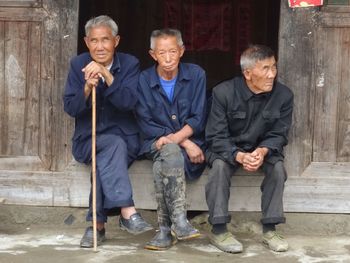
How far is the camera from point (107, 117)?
484 centimetres

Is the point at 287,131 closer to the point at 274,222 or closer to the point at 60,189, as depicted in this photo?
the point at 274,222

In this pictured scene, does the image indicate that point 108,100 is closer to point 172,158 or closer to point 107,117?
point 107,117

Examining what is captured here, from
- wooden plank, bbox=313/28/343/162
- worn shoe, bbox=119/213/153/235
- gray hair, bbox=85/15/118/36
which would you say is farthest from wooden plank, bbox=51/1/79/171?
wooden plank, bbox=313/28/343/162

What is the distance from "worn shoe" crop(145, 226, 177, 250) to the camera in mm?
4582

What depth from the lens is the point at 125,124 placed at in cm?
489

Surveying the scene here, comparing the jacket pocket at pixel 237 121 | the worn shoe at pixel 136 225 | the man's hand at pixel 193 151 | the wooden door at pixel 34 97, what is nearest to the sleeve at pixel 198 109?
the man's hand at pixel 193 151

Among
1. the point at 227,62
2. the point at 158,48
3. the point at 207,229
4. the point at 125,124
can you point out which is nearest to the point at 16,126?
the point at 125,124

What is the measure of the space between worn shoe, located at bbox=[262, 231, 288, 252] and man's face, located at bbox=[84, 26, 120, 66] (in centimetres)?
171

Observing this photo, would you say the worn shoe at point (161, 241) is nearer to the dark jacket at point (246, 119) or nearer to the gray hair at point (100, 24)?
the dark jacket at point (246, 119)

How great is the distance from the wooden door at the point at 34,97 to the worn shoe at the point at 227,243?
130cm

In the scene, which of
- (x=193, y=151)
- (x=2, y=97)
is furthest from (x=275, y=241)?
(x=2, y=97)

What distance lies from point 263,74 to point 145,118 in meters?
0.91

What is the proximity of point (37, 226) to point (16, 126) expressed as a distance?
0.81m

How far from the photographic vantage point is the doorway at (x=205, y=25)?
8336 mm
